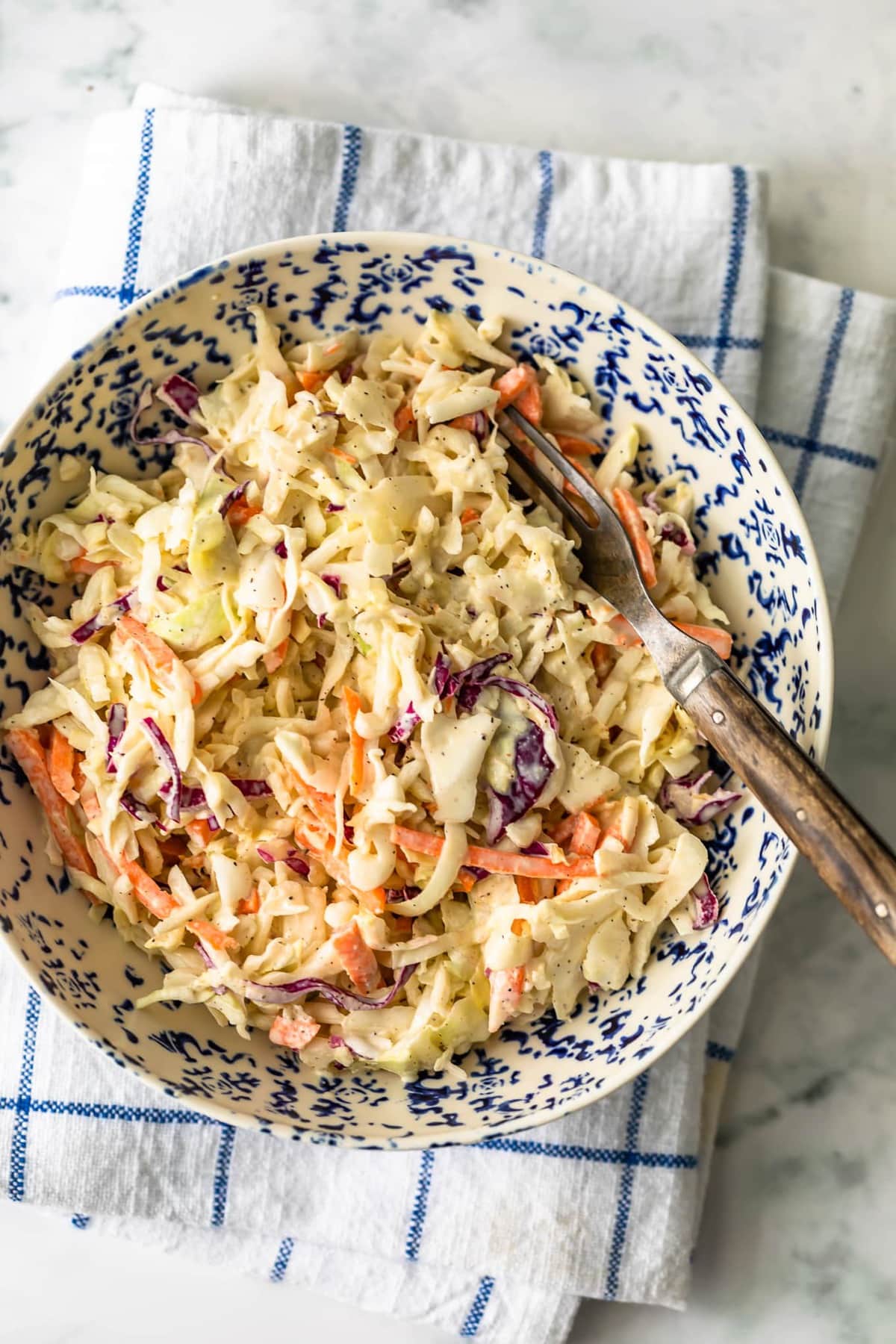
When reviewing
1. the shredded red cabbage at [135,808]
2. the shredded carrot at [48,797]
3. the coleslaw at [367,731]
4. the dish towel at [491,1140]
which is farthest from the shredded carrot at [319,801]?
the dish towel at [491,1140]

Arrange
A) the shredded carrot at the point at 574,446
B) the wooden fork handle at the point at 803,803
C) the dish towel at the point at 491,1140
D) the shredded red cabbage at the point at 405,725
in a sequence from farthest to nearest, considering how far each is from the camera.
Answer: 1. the dish towel at the point at 491,1140
2. the shredded carrot at the point at 574,446
3. the shredded red cabbage at the point at 405,725
4. the wooden fork handle at the point at 803,803

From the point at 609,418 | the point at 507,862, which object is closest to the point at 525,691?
the point at 507,862

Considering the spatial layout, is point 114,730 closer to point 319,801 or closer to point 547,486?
point 319,801

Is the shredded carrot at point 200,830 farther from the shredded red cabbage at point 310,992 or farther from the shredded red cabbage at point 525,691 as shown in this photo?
the shredded red cabbage at point 525,691

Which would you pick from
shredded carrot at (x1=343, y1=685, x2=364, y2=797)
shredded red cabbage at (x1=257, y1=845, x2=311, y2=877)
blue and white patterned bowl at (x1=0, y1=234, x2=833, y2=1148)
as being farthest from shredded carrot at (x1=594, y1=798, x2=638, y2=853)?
shredded red cabbage at (x1=257, y1=845, x2=311, y2=877)

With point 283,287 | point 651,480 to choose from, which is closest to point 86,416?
point 283,287

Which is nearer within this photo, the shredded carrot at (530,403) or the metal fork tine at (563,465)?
the metal fork tine at (563,465)
